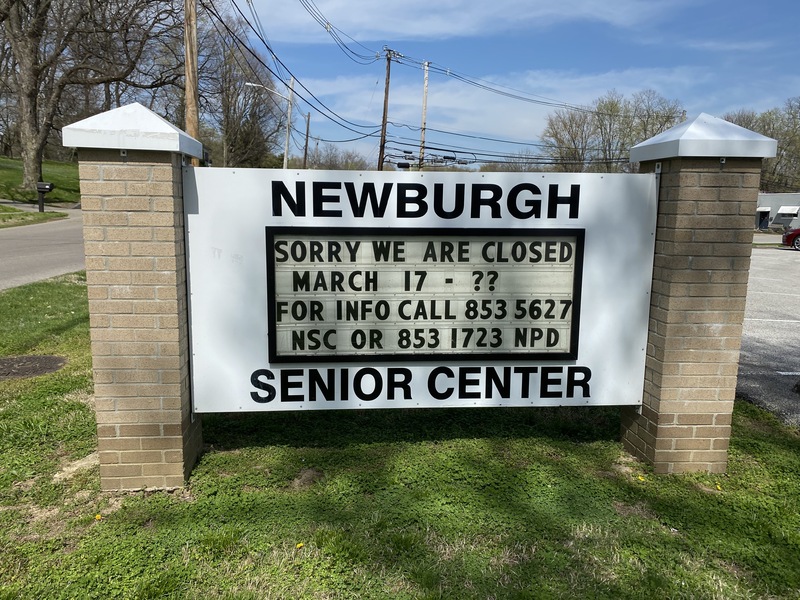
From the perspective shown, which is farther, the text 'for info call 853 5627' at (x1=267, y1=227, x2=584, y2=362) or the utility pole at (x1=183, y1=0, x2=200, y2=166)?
the utility pole at (x1=183, y1=0, x2=200, y2=166)

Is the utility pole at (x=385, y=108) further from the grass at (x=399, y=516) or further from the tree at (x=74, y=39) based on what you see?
the grass at (x=399, y=516)

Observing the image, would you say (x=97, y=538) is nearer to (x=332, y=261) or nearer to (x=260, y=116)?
(x=332, y=261)

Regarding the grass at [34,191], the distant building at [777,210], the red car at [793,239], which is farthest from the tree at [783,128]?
the grass at [34,191]

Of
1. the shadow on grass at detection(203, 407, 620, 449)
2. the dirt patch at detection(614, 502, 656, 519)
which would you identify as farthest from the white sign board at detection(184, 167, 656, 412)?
the dirt patch at detection(614, 502, 656, 519)

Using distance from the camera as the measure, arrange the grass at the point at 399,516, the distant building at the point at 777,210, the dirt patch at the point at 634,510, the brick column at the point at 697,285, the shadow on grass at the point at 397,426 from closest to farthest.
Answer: the grass at the point at 399,516 < the dirt patch at the point at 634,510 < the brick column at the point at 697,285 < the shadow on grass at the point at 397,426 < the distant building at the point at 777,210

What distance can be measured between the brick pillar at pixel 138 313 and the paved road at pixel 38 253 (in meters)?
8.33

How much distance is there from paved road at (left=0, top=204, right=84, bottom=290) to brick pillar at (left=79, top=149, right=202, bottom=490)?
8.33 meters

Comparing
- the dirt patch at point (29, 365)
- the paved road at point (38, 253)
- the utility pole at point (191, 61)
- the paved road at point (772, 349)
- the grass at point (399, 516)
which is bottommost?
the paved road at point (772, 349)

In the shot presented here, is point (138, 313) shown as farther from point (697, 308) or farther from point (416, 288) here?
point (697, 308)

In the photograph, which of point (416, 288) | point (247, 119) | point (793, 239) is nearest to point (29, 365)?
point (416, 288)

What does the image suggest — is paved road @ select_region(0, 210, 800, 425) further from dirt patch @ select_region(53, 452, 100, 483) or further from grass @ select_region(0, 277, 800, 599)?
dirt patch @ select_region(53, 452, 100, 483)

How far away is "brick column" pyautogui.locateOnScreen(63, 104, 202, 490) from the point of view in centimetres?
312

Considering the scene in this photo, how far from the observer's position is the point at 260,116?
60.2m

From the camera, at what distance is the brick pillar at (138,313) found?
3.16m
